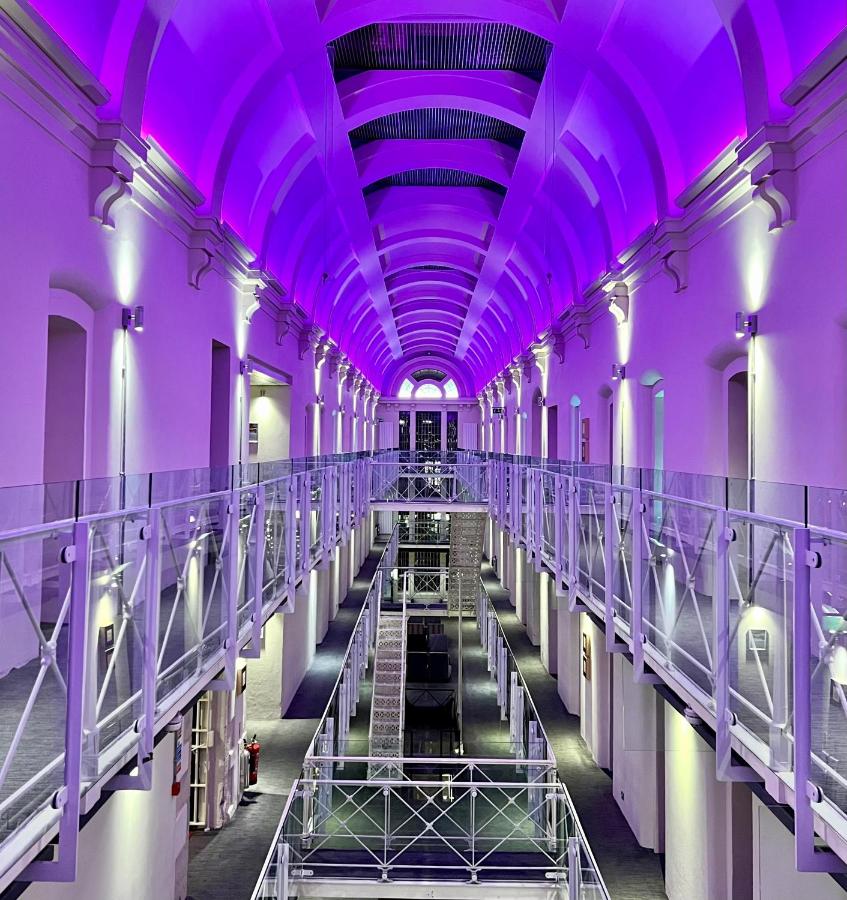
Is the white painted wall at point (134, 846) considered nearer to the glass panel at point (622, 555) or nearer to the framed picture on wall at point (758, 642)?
the glass panel at point (622, 555)

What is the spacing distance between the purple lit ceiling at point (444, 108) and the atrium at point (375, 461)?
Answer: 0.05m

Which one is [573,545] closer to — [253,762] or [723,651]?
[723,651]

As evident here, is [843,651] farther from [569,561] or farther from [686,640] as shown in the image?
[569,561]

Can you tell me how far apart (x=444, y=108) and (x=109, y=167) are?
686 cm

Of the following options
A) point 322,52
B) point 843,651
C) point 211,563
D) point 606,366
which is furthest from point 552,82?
point 843,651

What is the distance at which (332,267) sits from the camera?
1571 cm

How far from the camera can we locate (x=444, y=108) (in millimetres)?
11195

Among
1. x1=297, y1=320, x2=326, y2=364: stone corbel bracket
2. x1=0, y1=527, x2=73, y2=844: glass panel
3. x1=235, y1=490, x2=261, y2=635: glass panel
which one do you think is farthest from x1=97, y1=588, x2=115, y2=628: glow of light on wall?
x1=297, y1=320, x2=326, y2=364: stone corbel bracket

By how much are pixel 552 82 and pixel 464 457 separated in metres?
8.53

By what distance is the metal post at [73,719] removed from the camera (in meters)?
2.48

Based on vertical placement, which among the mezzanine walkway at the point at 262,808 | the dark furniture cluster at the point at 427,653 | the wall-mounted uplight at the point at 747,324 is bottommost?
the dark furniture cluster at the point at 427,653

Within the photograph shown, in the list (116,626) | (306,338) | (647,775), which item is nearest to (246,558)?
(116,626)

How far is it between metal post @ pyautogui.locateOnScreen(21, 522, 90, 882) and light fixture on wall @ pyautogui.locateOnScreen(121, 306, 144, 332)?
13.5ft

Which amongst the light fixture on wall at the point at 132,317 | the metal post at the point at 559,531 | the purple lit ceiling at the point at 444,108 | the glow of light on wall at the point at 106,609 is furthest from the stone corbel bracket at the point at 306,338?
the glow of light on wall at the point at 106,609
